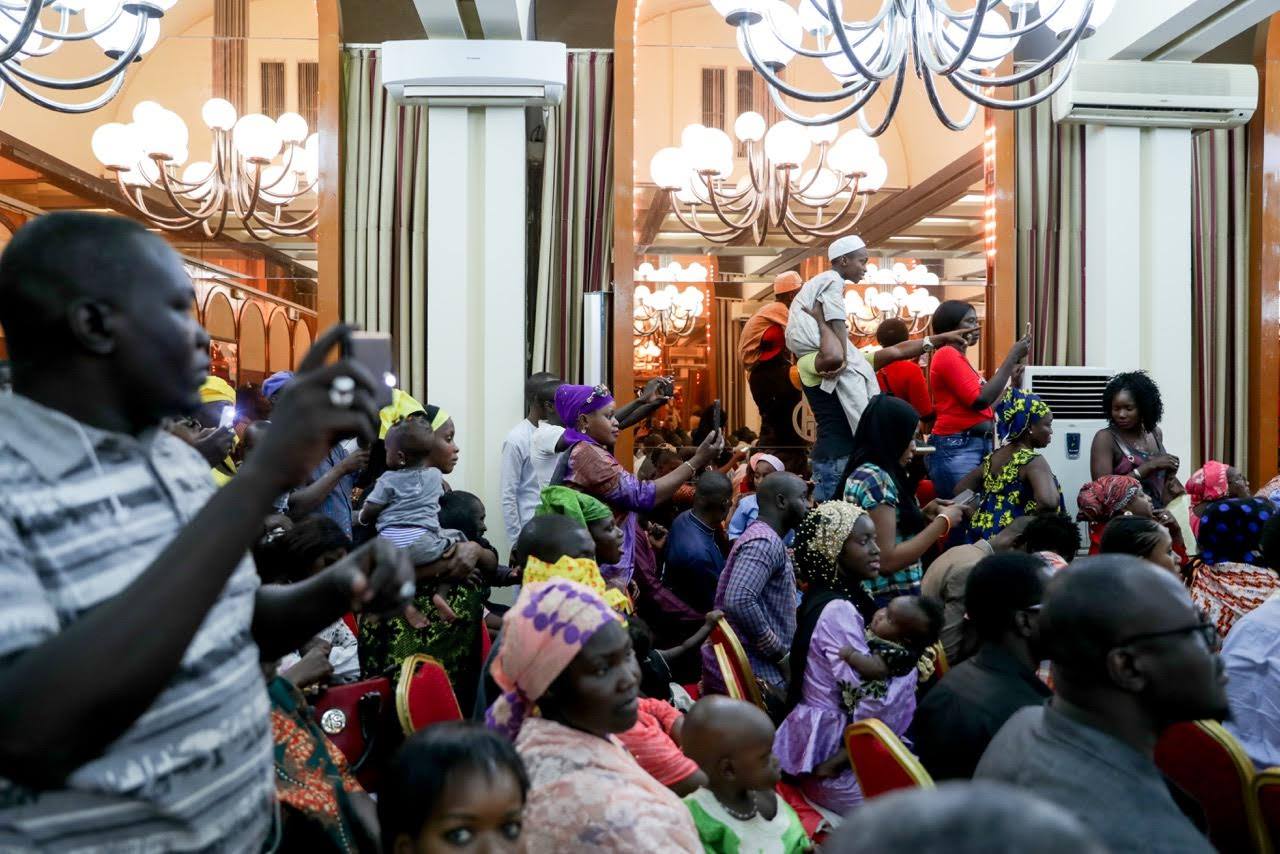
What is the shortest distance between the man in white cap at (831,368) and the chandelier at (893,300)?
2.54 meters

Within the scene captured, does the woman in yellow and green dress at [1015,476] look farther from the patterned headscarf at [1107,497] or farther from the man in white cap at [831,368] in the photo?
the man in white cap at [831,368]

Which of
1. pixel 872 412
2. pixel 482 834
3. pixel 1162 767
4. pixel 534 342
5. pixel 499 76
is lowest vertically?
pixel 1162 767

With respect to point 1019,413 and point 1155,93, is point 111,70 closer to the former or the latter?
point 1019,413

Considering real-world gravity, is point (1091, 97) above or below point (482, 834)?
above

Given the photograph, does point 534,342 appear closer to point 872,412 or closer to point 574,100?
point 574,100

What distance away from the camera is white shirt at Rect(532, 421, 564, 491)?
200 inches

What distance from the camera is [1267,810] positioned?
7.53ft

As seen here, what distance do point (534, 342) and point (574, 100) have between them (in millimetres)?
1489

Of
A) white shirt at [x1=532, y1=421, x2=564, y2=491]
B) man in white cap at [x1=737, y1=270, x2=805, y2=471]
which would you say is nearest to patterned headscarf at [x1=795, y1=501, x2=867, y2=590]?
white shirt at [x1=532, y1=421, x2=564, y2=491]

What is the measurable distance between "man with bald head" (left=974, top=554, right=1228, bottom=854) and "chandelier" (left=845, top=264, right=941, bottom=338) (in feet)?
20.0

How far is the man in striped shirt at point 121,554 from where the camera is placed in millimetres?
968

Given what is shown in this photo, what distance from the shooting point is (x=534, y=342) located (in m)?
6.77

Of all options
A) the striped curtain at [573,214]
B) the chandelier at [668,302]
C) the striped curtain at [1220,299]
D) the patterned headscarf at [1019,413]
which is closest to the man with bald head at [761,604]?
the patterned headscarf at [1019,413]

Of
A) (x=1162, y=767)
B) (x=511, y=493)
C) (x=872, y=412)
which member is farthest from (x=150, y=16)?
(x=1162, y=767)
